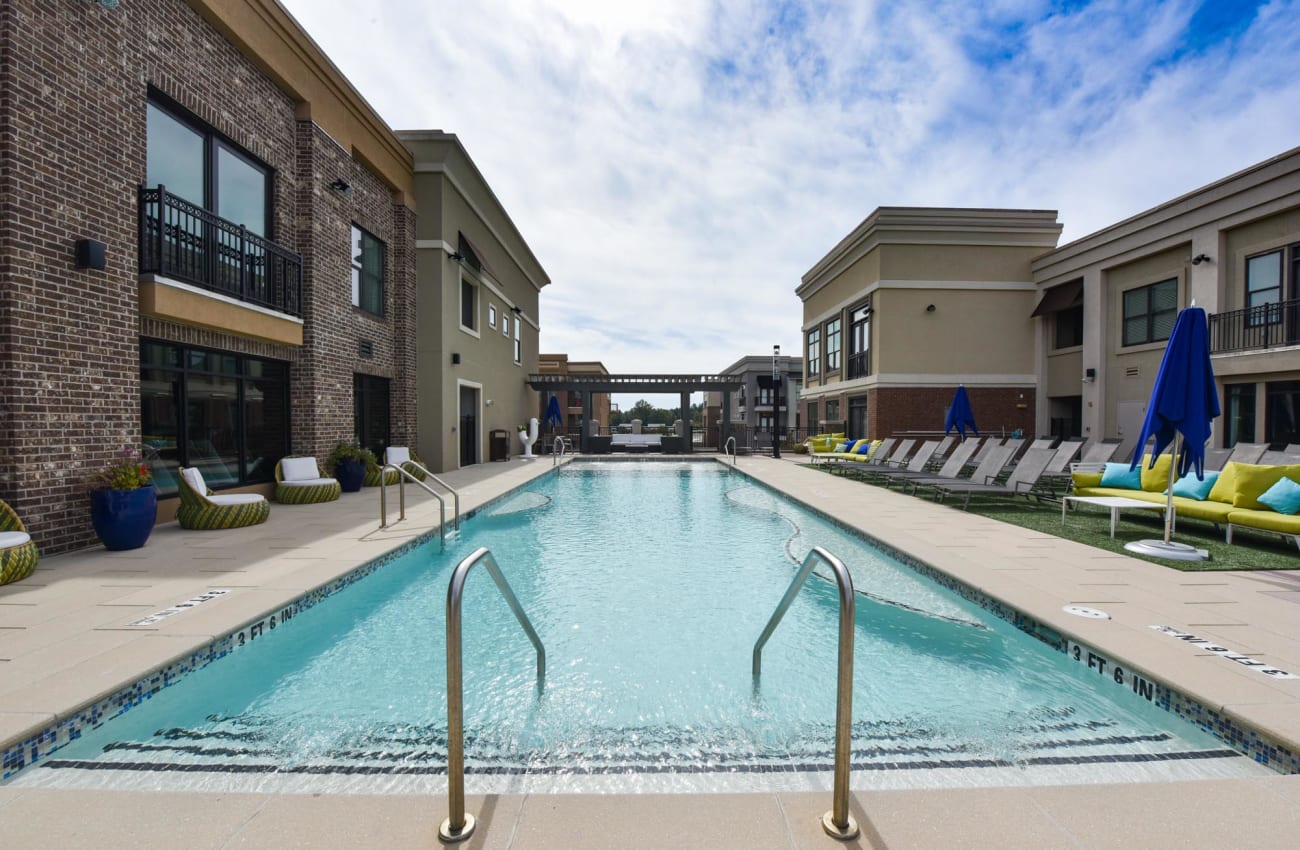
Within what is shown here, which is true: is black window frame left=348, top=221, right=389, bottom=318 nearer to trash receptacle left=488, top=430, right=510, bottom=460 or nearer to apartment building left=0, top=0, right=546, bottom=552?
apartment building left=0, top=0, right=546, bottom=552

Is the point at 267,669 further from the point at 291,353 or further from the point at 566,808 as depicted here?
the point at 291,353

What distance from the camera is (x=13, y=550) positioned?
456cm

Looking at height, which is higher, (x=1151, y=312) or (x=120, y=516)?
(x=1151, y=312)

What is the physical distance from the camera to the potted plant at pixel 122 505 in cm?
568

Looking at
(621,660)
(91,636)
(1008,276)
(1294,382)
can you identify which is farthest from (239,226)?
(1008,276)

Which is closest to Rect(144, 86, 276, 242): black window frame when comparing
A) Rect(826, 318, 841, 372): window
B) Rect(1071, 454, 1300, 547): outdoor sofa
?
Rect(1071, 454, 1300, 547): outdoor sofa

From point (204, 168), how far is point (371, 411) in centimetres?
596

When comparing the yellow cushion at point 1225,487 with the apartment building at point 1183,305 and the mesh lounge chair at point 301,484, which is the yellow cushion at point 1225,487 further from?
the mesh lounge chair at point 301,484

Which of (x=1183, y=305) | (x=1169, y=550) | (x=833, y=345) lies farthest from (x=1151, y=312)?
(x=1169, y=550)

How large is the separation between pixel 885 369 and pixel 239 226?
57.9 ft

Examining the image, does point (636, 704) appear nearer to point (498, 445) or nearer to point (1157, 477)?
point (1157, 477)

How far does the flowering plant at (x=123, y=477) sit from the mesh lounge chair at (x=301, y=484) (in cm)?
316

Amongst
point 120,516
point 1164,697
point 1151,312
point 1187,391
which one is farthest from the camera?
point 1151,312

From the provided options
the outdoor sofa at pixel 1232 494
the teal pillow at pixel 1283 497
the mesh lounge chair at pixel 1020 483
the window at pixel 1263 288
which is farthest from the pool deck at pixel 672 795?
the window at pixel 1263 288
